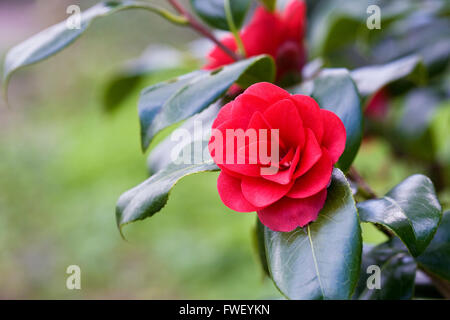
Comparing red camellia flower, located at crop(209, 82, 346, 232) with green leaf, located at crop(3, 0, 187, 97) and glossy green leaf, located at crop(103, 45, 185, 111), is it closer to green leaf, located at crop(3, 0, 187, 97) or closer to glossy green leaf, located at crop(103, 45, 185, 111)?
green leaf, located at crop(3, 0, 187, 97)

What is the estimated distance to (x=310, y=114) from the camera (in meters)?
0.47

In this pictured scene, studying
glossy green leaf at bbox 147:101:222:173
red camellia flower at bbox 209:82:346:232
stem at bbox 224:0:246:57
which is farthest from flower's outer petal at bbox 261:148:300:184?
stem at bbox 224:0:246:57

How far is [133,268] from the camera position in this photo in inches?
91.5

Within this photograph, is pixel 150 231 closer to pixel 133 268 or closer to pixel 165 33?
pixel 133 268

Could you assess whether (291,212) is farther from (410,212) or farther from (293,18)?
(293,18)

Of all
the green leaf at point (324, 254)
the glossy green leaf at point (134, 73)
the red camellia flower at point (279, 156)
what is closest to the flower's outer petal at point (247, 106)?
the red camellia flower at point (279, 156)

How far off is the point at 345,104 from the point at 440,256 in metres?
0.22

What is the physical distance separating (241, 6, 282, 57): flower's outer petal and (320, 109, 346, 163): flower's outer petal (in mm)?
313

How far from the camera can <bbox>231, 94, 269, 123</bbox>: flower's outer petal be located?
0.48m

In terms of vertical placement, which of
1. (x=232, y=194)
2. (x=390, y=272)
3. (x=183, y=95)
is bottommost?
(x=390, y=272)

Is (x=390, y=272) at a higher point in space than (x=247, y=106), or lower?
lower

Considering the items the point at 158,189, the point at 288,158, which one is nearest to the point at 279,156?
the point at 288,158

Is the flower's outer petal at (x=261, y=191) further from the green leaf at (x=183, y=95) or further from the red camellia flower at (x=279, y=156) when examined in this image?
the green leaf at (x=183, y=95)

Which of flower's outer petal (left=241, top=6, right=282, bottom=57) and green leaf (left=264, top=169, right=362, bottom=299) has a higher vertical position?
flower's outer petal (left=241, top=6, right=282, bottom=57)
